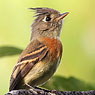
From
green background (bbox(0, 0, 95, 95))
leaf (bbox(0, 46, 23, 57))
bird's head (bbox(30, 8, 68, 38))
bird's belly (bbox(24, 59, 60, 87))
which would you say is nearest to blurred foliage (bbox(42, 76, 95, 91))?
bird's belly (bbox(24, 59, 60, 87))

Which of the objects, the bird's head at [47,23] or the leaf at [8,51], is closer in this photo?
the leaf at [8,51]

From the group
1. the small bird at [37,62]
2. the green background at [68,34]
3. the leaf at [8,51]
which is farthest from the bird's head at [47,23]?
the leaf at [8,51]

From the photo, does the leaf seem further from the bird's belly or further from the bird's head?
the bird's head

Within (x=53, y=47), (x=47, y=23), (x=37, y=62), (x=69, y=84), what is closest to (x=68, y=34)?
(x=47, y=23)

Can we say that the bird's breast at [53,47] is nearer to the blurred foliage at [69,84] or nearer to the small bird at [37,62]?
the small bird at [37,62]

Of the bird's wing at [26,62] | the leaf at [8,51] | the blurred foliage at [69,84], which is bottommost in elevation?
the blurred foliage at [69,84]

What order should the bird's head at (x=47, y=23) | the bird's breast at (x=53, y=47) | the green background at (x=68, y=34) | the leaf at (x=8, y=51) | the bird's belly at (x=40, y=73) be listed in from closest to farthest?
the leaf at (x=8, y=51), the bird's belly at (x=40, y=73), the bird's breast at (x=53, y=47), the bird's head at (x=47, y=23), the green background at (x=68, y=34)
